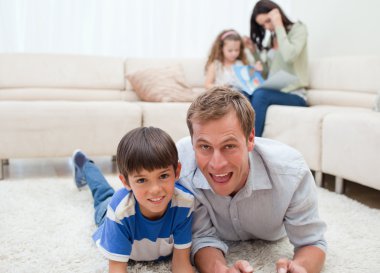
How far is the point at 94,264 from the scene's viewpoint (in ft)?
4.32

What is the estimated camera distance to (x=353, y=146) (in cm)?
205

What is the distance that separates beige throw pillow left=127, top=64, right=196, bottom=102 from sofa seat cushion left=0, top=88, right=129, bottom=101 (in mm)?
194

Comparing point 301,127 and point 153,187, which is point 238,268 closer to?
point 153,187

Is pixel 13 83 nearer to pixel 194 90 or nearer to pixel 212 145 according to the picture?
pixel 194 90

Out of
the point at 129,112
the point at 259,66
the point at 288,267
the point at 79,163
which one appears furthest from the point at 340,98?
the point at 288,267

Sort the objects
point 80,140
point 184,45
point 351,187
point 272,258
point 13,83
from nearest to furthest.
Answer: point 272,258 < point 351,187 < point 80,140 < point 13,83 < point 184,45

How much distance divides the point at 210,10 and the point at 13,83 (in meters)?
1.94

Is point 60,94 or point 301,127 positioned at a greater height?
point 60,94

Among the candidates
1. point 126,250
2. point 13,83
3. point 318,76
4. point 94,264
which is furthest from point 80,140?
point 318,76

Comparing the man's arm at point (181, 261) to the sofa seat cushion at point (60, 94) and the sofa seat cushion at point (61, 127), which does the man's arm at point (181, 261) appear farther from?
the sofa seat cushion at point (60, 94)

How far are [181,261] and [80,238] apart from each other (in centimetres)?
50

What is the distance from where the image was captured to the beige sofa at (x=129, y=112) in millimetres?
2133

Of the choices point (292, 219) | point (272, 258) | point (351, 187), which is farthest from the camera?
point (351, 187)

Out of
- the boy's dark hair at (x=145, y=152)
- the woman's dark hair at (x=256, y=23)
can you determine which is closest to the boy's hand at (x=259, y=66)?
the woman's dark hair at (x=256, y=23)
